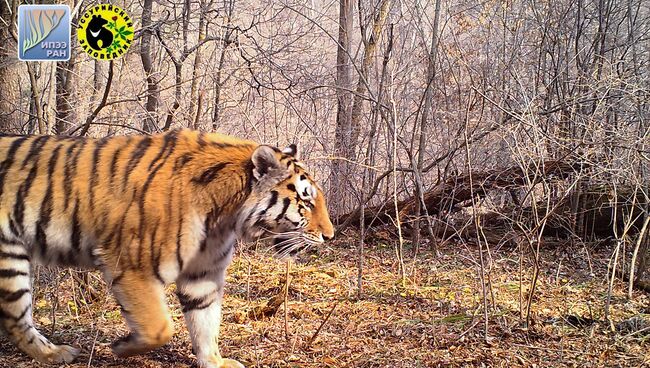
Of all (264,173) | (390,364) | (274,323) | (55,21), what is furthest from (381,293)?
(55,21)

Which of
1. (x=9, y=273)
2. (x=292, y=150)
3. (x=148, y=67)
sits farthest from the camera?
(x=148, y=67)

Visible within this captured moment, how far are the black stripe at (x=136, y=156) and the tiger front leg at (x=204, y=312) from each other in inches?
27.8

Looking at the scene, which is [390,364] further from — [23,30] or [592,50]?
[592,50]

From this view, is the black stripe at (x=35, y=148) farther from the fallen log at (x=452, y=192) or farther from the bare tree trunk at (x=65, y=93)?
the fallen log at (x=452, y=192)

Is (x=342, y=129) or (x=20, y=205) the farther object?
(x=342, y=129)

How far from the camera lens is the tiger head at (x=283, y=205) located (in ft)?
12.9

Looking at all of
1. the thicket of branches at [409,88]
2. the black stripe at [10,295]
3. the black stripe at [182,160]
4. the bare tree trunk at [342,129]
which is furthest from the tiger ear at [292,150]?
the bare tree trunk at [342,129]

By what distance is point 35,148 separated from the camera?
13.6 ft

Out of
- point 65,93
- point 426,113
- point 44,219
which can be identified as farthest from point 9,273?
point 426,113

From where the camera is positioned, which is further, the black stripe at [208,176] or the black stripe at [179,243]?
the black stripe at [208,176]

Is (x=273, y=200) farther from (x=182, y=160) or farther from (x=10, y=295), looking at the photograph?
Answer: (x=10, y=295)

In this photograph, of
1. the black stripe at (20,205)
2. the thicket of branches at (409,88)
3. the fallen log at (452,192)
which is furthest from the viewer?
the fallen log at (452,192)

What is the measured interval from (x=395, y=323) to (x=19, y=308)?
2639 millimetres

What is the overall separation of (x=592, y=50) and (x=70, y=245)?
266 inches
